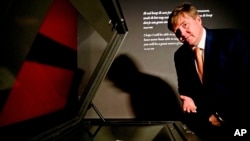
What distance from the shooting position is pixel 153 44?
254 centimetres

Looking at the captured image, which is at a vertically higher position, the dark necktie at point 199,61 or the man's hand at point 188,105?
the dark necktie at point 199,61

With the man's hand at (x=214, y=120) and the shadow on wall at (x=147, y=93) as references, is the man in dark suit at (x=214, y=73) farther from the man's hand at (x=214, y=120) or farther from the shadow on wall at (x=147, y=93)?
the shadow on wall at (x=147, y=93)

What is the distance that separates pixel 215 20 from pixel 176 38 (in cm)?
42

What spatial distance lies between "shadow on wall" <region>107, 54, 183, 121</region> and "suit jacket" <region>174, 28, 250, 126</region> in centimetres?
23

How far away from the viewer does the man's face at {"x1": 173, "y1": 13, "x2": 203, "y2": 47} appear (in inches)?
84.9

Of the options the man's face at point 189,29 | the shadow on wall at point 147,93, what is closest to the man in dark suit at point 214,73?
the man's face at point 189,29

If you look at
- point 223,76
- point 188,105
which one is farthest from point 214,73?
point 188,105

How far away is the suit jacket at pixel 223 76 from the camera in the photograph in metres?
2.11

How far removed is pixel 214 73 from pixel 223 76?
89 millimetres

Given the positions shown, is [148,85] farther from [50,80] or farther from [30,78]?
[30,78]

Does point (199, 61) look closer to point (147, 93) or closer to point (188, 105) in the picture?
point (188, 105)

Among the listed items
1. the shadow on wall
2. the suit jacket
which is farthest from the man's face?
the shadow on wall

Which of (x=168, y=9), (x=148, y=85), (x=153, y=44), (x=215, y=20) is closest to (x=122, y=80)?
(x=148, y=85)

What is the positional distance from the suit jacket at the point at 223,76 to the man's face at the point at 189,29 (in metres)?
0.10
